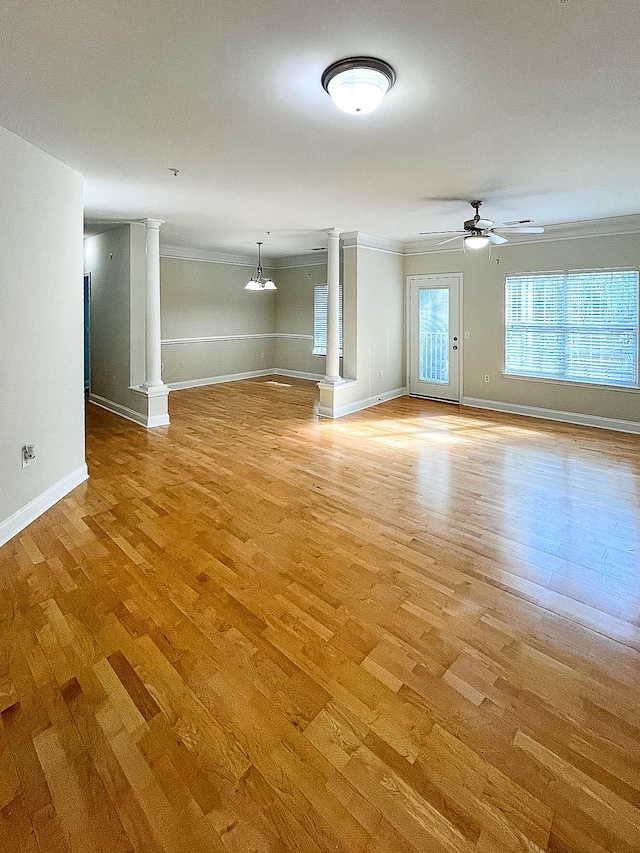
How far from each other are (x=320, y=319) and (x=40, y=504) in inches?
292

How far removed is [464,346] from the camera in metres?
7.60

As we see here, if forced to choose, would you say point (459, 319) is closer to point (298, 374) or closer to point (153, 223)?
point (298, 374)

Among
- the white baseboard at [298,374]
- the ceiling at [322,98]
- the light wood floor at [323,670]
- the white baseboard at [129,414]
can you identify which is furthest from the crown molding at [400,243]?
the light wood floor at [323,670]

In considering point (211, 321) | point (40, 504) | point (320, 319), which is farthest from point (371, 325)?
point (40, 504)

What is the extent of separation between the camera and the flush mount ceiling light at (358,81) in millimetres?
2203

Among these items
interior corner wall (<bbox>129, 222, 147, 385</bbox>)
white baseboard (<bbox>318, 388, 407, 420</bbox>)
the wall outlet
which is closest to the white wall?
white baseboard (<bbox>318, 388, 407, 420</bbox>)

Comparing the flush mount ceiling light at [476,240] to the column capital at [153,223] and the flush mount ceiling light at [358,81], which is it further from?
the column capital at [153,223]

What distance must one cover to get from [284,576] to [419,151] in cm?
302

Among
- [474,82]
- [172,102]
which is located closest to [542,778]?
[474,82]

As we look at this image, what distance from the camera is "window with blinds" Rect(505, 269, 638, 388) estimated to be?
235 inches

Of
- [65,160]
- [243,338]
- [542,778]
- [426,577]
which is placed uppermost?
[65,160]

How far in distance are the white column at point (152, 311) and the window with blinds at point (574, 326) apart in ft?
16.3

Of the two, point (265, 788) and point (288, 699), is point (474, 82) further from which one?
point (265, 788)

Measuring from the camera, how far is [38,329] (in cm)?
340
